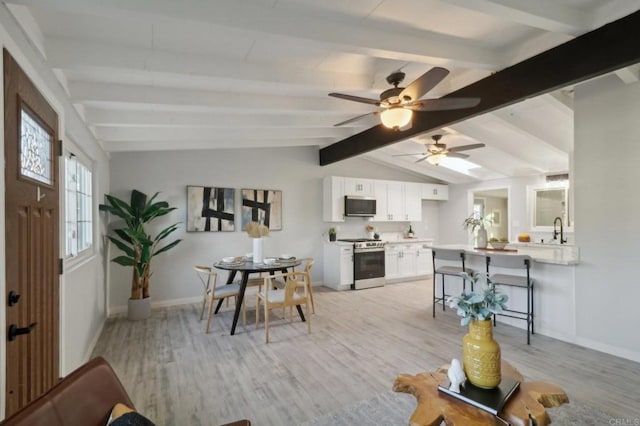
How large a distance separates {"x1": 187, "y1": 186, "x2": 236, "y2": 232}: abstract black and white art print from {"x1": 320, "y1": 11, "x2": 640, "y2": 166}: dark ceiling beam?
11.4ft

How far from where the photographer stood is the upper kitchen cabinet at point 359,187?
6570mm

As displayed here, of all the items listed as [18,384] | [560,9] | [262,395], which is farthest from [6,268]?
[560,9]

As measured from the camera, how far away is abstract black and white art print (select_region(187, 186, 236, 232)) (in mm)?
5184

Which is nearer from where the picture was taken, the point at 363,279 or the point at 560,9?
the point at 560,9

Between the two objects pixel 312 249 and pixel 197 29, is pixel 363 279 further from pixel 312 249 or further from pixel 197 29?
pixel 197 29

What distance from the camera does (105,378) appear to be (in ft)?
4.14

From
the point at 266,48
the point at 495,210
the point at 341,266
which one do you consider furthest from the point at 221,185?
the point at 495,210

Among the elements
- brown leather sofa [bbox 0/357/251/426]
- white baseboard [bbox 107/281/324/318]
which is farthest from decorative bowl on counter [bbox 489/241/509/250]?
white baseboard [bbox 107/281/324/318]

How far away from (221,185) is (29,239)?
153 inches

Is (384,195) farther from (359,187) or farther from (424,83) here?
(424,83)

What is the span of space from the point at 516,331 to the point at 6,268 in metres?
4.72

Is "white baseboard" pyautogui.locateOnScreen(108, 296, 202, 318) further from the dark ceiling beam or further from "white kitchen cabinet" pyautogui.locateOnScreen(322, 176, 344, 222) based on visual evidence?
the dark ceiling beam

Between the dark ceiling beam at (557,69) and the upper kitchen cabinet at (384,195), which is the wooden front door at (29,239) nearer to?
the dark ceiling beam at (557,69)

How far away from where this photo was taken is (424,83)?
2.43 meters
